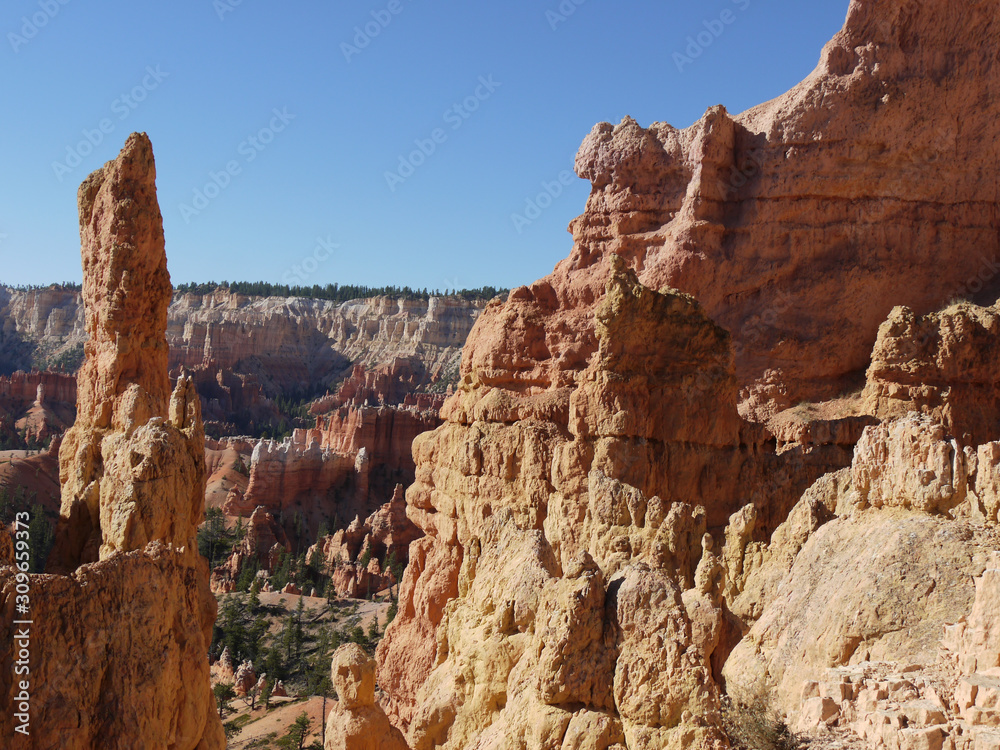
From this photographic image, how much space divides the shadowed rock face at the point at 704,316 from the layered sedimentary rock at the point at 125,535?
324 cm

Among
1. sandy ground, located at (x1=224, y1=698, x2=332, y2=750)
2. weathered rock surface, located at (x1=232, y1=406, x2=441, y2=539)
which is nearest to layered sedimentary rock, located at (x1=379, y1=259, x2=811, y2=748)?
sandy ground, located at (x1=224, y1=698, x2=332, y2=750)

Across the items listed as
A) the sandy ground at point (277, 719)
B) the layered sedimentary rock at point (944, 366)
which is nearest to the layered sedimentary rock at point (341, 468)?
the sandy ground at point (277, 719)

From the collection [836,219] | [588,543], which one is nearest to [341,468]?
[836,219]

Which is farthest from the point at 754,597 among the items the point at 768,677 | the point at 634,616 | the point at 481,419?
the point at 481,419

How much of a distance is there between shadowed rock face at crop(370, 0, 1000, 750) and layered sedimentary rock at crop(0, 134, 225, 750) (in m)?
3.24

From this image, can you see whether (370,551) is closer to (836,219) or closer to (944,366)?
(836,219)

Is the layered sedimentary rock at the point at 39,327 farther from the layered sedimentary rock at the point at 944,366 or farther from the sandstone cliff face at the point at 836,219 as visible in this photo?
the layered sedimentary rock at the point at 944,366

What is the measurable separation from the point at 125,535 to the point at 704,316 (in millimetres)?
9081

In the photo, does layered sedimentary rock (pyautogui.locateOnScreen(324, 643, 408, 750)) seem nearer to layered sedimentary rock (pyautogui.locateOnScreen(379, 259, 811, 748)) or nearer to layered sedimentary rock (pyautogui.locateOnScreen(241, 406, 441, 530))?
layered sedimentary rock (pyautogui.locateOnScreen(379, 259, 811, 748))

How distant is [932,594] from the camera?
7.83 meters

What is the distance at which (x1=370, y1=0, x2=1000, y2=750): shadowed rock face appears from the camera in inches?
568

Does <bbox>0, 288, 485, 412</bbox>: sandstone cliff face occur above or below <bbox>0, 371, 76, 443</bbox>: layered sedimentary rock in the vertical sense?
above

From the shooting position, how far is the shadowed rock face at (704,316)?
1444 cm

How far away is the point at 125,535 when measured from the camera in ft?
36.2
